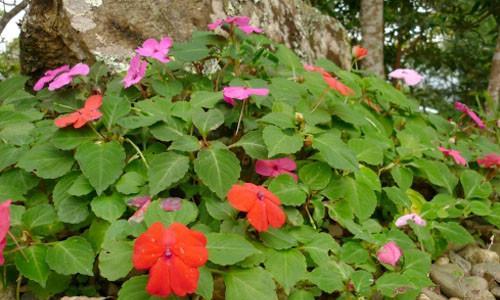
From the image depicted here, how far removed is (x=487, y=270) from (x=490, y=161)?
632 mm

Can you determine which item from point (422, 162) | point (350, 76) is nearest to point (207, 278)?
point (422, 162)

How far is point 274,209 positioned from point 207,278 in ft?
0.94

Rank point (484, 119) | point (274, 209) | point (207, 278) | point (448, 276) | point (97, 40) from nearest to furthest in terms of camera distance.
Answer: point (207, 278) → point (274, 209) → point (448, 276) → point (97, 40) → point (484, 119)

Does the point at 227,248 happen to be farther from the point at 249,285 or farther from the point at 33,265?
the point at 33,265

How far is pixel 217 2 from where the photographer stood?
116 inches

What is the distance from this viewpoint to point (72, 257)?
1665 millimetres

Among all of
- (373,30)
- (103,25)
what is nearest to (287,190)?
(103,25)

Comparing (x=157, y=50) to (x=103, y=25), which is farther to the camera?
(x=103, y=25)

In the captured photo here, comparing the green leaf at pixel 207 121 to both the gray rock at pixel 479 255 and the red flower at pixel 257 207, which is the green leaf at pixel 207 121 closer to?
the red flower at pixel 257 207

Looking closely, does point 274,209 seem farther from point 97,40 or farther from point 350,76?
point 97,40

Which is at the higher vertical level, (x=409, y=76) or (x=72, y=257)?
(x=409, y=76)

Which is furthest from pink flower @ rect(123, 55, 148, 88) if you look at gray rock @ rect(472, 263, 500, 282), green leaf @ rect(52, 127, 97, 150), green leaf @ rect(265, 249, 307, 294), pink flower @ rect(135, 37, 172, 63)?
gray rock @ rect(472, 263, 500, 282)

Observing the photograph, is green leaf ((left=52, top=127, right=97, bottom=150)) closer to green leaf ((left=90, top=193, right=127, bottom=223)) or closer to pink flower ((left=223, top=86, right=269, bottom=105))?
green leaf ((left=90, top=193, right=127, bottom=223))

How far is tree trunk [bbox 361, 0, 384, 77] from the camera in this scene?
4.29 metres
